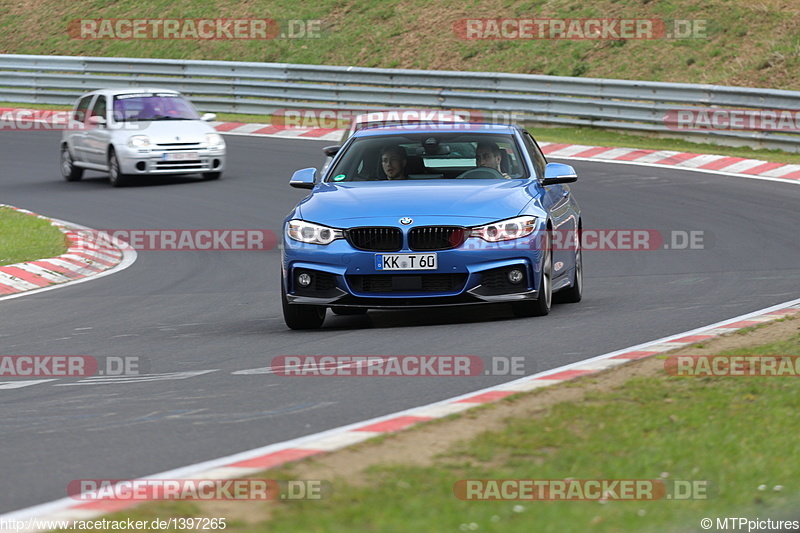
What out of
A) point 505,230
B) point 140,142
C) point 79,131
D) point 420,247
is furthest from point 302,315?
point 79,131

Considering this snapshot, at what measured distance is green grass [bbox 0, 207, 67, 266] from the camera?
15477mm

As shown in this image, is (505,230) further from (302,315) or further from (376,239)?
(302,315)

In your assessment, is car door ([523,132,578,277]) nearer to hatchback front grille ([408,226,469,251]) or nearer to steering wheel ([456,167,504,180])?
steering wheel ([456,167,504,180])

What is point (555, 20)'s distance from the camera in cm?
3528

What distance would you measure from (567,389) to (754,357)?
1.46 metres

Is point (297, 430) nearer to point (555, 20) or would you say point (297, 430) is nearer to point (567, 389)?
point (567, 389)

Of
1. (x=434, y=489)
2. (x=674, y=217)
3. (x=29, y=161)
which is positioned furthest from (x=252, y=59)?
(x=434, y=489)

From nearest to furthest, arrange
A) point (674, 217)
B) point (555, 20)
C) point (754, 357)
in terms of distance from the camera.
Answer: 1. point (754, 357)
2. point (674, 217)
3. point (555, 20)

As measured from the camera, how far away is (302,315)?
10672 mm

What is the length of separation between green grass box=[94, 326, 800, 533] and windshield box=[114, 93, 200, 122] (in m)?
17.6

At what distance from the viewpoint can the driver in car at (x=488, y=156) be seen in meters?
11.4

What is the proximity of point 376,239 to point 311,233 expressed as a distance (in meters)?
0.52

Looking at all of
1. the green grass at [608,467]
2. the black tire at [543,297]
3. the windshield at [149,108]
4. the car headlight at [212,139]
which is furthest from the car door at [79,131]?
the green grass at [608,467]

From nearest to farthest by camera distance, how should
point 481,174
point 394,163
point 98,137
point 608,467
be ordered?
point 608,467 → point 481,174 → point 394,163 → point 98,137
